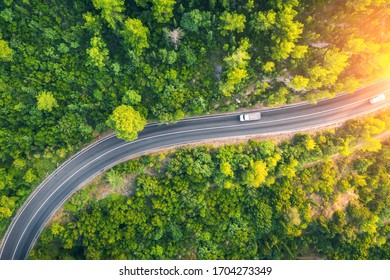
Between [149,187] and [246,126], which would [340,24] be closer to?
[246,126]

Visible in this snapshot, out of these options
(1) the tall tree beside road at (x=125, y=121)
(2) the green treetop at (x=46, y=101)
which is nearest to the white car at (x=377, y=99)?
(1) the tall tree beside road at (x=125, y=121)

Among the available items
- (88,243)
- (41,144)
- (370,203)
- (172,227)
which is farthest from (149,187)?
(370,203)

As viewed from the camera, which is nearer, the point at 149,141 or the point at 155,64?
the point at 155,64

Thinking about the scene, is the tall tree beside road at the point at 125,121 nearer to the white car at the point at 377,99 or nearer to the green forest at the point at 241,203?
the green forest at the point at 241,203

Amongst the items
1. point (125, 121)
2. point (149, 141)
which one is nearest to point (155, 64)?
point (125, 121)

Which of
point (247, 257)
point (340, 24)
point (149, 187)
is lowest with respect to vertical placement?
point (247, 257)

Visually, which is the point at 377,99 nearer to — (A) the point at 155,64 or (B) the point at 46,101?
(A) the point at 155,64

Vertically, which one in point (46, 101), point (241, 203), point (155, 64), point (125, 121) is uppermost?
point (155, 64)
